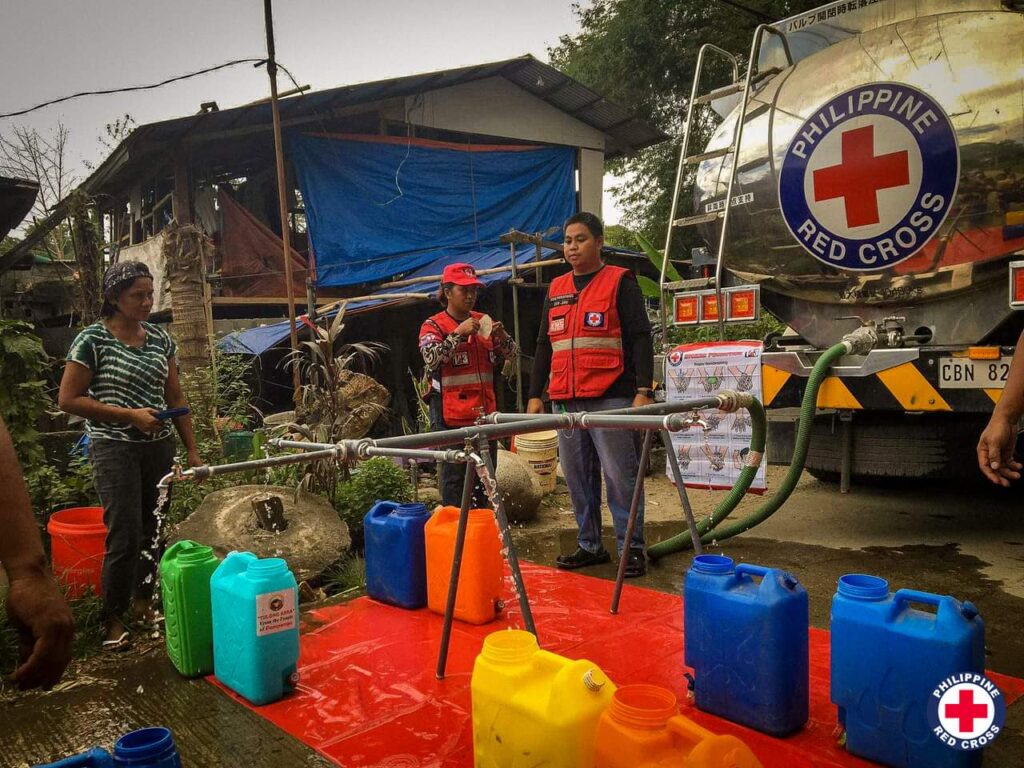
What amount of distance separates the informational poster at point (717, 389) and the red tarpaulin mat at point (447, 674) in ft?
3.91

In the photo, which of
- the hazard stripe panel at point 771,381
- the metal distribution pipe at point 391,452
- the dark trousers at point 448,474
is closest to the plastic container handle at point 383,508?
the dark trousers at point 448,474

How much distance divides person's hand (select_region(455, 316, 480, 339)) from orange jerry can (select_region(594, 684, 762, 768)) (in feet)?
9.39

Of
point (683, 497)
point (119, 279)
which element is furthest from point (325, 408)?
point (683, 497)

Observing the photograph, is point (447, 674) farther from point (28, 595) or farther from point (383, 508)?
point (28, 595)

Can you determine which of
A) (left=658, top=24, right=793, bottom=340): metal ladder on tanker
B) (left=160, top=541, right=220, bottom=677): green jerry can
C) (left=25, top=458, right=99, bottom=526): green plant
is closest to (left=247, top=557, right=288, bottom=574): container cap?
(left=160, top=541, right=220, bottom=677): green jerry can

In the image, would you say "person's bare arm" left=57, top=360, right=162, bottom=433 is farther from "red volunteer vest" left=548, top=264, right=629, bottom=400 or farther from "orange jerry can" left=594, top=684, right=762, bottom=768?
"orange jerry can" left=594, top=684, right=762, bottom=768

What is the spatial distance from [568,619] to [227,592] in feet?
4.88

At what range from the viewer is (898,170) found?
149 inches

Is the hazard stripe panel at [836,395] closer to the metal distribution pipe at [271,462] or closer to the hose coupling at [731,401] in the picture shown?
the hose coupling at [731,401]

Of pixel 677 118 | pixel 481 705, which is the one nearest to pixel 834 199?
pixel 481 705

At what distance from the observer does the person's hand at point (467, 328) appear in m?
4.39

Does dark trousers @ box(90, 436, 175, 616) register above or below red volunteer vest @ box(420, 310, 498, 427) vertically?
below

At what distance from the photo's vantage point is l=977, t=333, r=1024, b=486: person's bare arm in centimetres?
199

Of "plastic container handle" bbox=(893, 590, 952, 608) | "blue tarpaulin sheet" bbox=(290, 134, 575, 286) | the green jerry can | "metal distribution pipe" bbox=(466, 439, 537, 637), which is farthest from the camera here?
"blue tarpaulin sheet" bbox=(290, 134, 575, 286)
